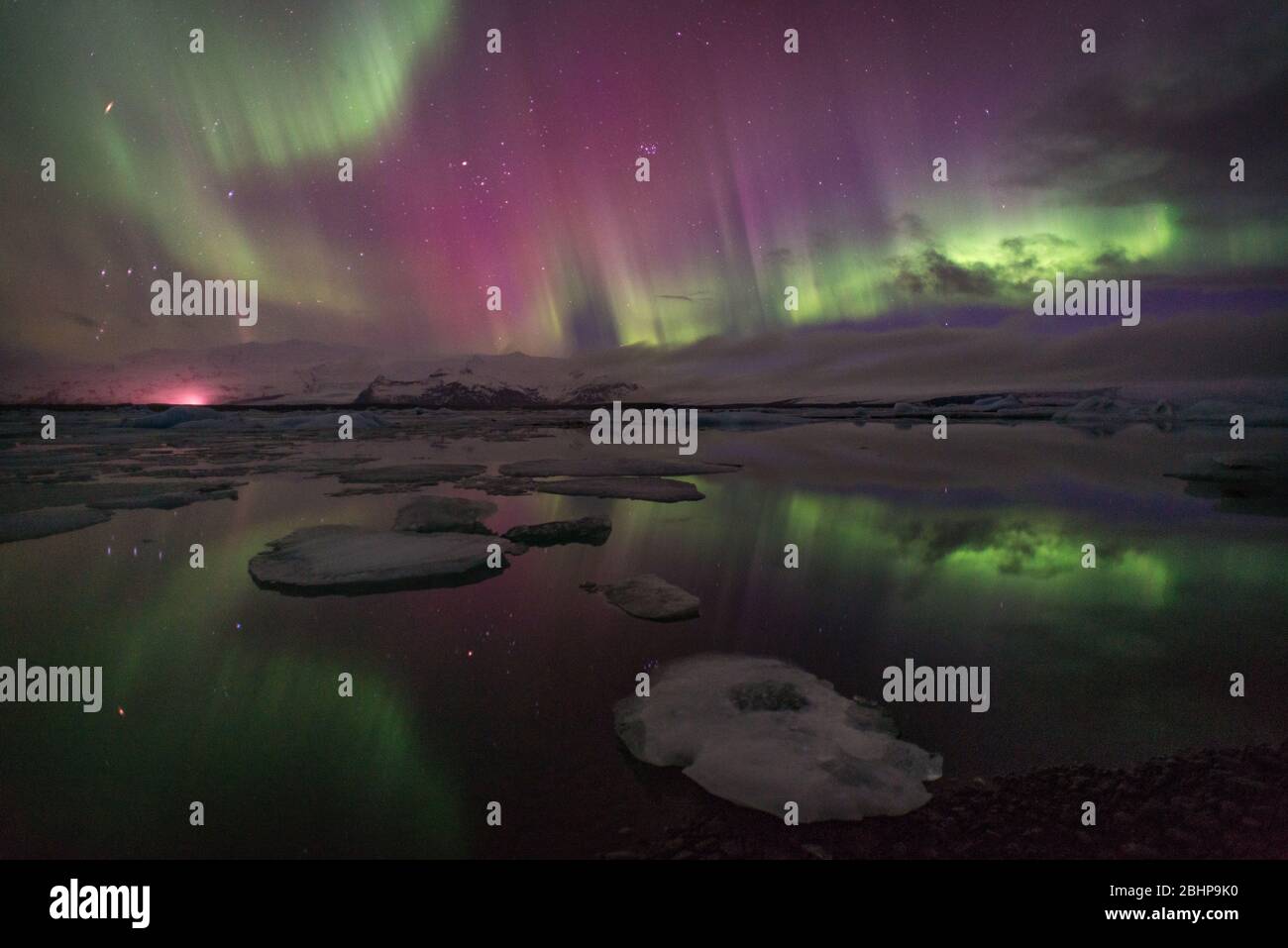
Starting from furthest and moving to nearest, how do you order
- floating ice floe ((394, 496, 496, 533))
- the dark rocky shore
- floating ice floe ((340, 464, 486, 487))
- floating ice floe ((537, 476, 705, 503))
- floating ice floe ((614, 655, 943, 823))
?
floating ice floe ((340, 464, 486, 487)), floating ice floe ((537, 476, 705, 503)), floating ice floe ((394, 496, 496, 533)), floating ice floe ((614, 655, 943, 823)), the dark rocky shore

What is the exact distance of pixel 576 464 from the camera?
793 inches

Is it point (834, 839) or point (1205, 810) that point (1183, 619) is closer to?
point (1205, 810)

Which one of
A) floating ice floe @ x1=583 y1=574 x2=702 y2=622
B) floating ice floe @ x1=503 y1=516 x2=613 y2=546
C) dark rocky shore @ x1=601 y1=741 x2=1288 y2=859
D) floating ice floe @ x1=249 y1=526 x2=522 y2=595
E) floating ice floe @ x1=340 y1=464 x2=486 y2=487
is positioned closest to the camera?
dark rocky shore @ x1=601 y1=741 x2=1288 y2=859

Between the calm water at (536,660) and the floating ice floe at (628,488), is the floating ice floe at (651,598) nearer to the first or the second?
the calm water at (536,660)

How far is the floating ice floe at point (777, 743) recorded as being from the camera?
3.56 metres

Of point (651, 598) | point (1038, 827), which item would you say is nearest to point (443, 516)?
point (651, 598)

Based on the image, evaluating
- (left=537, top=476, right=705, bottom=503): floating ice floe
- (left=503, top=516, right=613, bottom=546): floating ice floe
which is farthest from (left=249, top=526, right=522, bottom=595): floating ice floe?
(left=537, top=476, right=705, bottom=503): floating ice floe

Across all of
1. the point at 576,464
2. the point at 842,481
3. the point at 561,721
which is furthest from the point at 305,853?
the point at 576,464

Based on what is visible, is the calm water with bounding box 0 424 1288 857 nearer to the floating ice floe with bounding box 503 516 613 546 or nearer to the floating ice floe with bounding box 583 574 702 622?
the floating ice floe with bounding box 583 574 702 622

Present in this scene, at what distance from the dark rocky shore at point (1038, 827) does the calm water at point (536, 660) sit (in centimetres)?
26

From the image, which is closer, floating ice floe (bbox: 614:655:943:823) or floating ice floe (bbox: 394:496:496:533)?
floating ice floe (bbox: 614:655:943:823)

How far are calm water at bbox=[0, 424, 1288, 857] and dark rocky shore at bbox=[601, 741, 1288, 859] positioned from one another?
265 millimetres

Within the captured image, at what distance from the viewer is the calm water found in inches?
142

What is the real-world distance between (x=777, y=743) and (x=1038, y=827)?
1.48 meters
